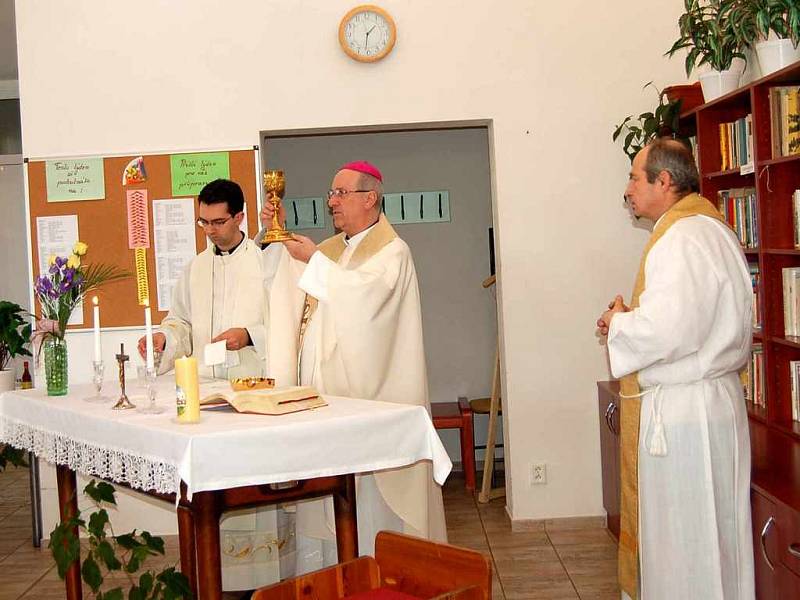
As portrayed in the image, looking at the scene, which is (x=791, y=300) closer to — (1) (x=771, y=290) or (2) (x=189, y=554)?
(1) (x=771, y=290)

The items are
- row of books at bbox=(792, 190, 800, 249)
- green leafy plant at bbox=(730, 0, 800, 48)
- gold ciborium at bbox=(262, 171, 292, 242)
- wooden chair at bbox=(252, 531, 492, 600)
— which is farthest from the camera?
row of books at bbox=(792, 190, 800, 249)

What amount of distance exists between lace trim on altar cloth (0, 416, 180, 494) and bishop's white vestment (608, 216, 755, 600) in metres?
1.51

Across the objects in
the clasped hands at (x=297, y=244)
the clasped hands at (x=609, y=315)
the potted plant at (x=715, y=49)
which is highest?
the potted plant at (x=715, y=49)

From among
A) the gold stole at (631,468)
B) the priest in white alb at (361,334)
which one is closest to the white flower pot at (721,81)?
the gold stole at (631,468)

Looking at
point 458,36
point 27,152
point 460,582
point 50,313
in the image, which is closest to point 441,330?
point 458,36

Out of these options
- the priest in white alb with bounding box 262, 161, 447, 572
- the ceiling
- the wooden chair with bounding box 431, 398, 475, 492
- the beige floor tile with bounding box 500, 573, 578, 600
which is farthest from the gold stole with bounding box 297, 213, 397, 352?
the ceiling

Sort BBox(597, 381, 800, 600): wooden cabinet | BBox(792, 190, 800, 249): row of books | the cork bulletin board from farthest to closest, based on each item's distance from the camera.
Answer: the cork bulletin board
BBox(792, 190, 800, 249): row of books
BBox(597, 381, 800, 600): wooden cabinet

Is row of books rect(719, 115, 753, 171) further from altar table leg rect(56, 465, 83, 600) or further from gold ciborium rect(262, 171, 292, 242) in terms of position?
altar table leg rect(56, 465, 83, 600)

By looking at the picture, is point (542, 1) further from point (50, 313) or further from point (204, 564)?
point (204, 564)

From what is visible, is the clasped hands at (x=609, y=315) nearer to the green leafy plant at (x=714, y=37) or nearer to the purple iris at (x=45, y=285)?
the green leafy plant at (x=714, y=37)

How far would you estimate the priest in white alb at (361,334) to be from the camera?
3.55 meters

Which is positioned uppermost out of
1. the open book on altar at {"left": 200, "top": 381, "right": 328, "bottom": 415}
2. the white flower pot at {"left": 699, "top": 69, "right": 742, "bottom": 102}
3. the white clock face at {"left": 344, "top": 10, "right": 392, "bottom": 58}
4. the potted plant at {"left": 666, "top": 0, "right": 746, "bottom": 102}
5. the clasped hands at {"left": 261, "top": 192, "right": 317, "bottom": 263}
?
the white clock face at {"left": 344, "top": 10, "right": 392, "bottom": 58}

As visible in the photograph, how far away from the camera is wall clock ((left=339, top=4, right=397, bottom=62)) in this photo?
16.7 ft

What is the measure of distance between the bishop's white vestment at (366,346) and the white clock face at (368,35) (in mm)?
1563
